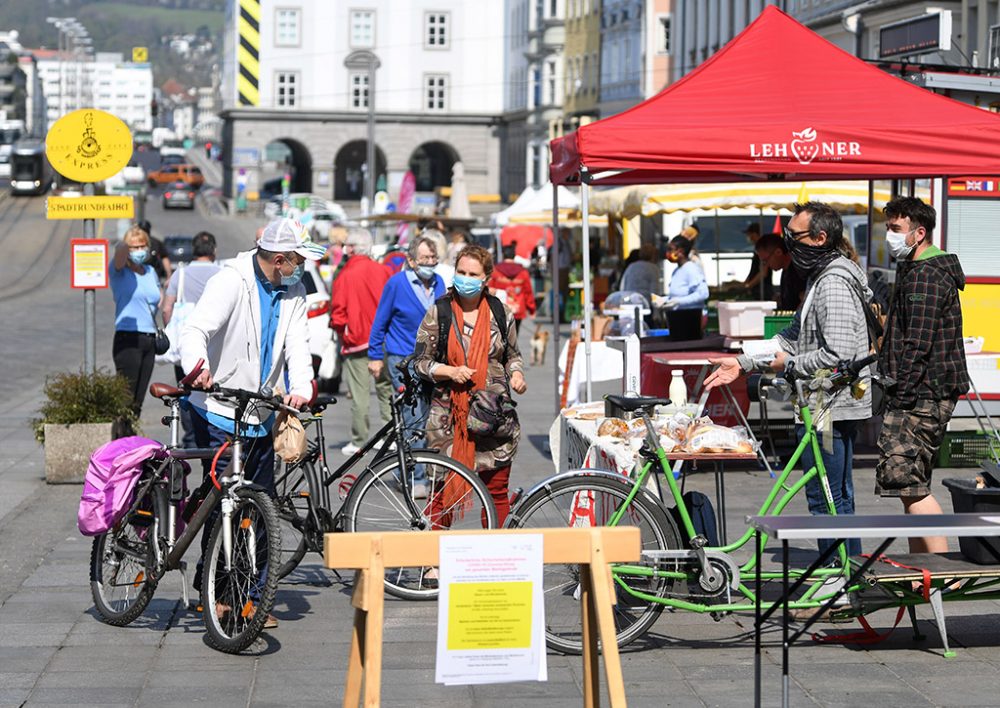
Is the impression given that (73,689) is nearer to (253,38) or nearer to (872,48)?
(872,48)

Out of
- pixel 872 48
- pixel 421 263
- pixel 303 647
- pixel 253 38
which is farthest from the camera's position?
pixel 253 38

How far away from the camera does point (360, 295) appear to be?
1385 centimetres

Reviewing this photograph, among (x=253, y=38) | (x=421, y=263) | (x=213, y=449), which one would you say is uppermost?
(x=253, y=38)

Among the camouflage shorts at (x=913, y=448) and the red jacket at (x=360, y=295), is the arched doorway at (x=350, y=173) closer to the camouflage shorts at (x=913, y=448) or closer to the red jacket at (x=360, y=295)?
the red jacket at (x=360, y=295)

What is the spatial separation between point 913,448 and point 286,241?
311 centimetres

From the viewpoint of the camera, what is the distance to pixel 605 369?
45.5 ft

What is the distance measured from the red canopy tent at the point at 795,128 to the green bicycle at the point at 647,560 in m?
3.72

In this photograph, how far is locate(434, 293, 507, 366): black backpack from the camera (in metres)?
8.95

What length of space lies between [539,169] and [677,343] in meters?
72.9

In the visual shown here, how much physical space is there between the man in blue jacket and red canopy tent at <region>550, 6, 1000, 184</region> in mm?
1155

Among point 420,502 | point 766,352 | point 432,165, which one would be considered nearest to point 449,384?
point 420,502

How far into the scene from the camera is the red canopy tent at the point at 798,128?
10.9 m

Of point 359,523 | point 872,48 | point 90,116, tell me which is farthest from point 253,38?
point 359,523

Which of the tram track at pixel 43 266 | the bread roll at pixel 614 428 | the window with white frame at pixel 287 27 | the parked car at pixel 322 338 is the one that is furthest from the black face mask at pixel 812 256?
the window with white frame at pixel 287 27
